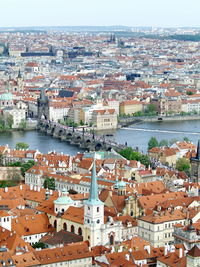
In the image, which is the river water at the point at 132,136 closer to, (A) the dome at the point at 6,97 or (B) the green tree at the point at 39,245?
(A) the dome at the point at 6,97

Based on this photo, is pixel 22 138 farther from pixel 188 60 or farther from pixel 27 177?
pixel 188 60

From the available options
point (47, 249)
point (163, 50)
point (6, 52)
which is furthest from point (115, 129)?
point (163, 50)

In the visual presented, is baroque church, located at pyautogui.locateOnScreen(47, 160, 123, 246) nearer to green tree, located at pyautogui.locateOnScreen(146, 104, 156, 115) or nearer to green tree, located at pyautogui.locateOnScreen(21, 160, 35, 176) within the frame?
green tree, located at pyautogui.locateOnScreen(21, 160, 35, 176)

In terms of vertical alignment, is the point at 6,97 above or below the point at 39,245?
below

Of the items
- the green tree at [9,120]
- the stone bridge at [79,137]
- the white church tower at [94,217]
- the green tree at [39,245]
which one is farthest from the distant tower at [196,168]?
the green tree at [9,120]

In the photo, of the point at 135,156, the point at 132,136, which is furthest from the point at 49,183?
the point at 132,136

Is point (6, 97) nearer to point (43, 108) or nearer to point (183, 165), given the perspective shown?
point (43, 108)

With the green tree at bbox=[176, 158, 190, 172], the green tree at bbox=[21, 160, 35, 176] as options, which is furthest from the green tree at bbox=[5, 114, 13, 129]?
the green tree at bbox=[21, 160, 35, 176]
